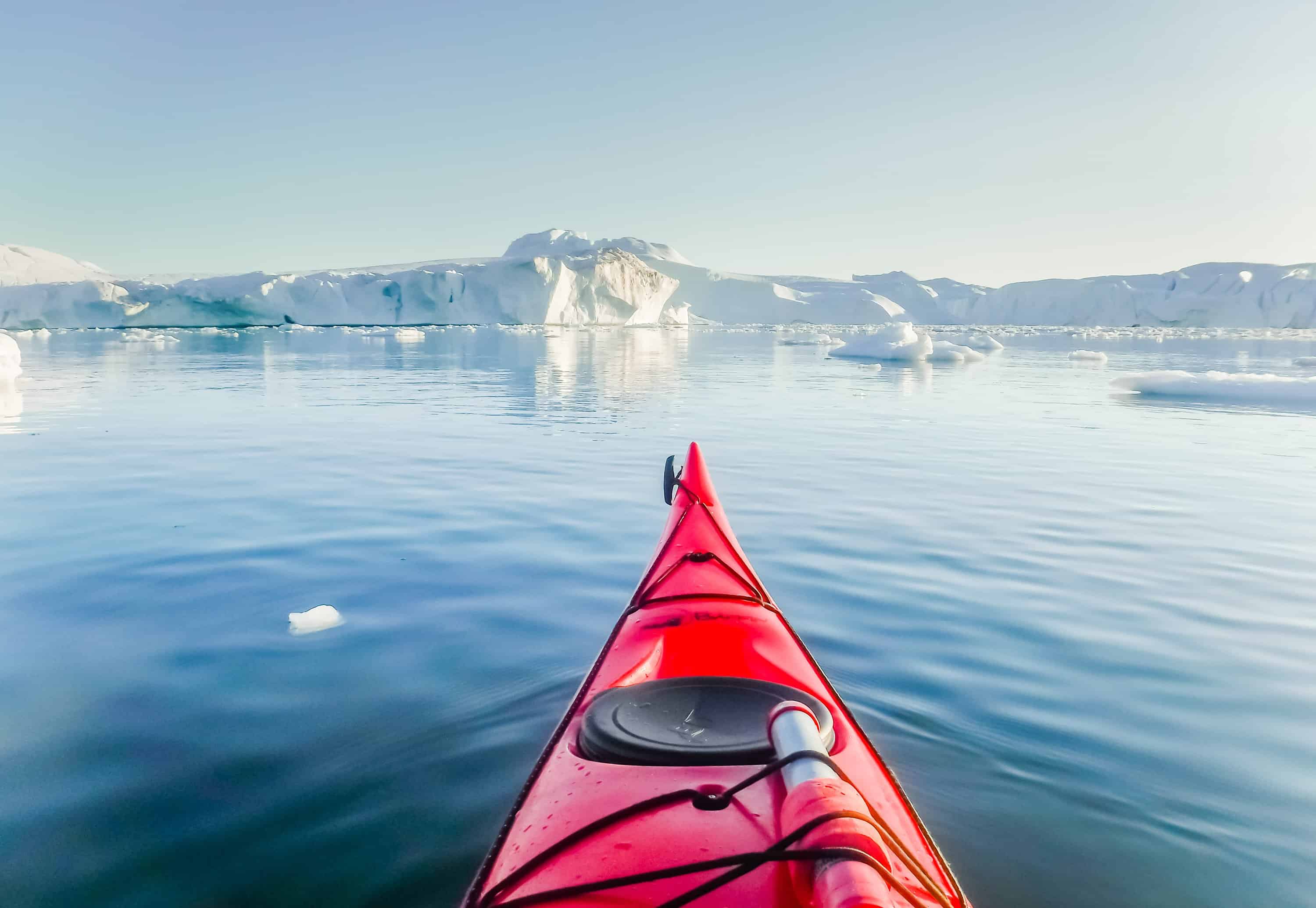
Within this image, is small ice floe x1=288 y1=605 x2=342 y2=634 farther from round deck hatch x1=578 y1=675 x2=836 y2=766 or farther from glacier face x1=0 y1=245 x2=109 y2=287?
glacier face x1=0 y1=245 x2=109 y2=287

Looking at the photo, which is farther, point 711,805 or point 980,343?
point 980,343

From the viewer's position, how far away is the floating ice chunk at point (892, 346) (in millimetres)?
23172

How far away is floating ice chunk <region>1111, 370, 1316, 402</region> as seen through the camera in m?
12.6

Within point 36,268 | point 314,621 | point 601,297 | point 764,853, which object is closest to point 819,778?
point 764,853

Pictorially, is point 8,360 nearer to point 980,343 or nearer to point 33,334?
point 33,334

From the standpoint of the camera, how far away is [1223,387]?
523 inches

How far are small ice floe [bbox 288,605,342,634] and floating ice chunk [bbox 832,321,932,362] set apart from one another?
21.6 m

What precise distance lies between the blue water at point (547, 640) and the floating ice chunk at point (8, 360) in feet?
23.3

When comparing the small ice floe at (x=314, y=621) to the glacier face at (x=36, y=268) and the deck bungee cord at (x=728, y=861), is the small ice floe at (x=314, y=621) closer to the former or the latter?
the deck bungee cord at (x=728, y=861)

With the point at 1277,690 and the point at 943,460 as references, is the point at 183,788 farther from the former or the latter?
the point at 943,460

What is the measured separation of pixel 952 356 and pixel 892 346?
1.69m

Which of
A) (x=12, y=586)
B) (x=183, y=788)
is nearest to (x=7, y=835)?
(x=183, y=788)

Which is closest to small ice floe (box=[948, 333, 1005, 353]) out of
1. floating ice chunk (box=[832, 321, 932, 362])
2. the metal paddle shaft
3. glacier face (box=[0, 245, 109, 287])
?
floating ice chunk (box=[832, 321, 932, 362])

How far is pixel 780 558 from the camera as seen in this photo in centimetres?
462
